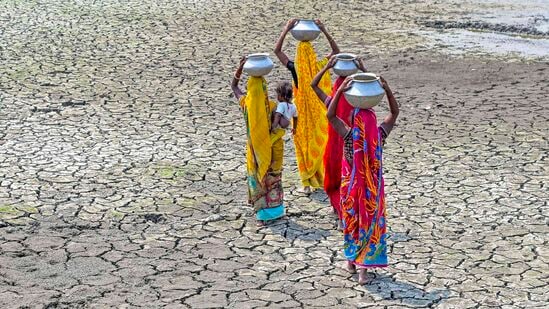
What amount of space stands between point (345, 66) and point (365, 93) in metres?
1.08

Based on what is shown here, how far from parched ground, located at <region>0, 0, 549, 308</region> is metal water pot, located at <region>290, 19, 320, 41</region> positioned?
1.46 m

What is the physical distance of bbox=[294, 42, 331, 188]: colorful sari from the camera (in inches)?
369

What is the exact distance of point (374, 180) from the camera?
7164 mm

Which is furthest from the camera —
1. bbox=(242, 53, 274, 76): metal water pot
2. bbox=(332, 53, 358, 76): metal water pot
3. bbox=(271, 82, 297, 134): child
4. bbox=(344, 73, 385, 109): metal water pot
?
bbox=(271, 82, 297, 134): child

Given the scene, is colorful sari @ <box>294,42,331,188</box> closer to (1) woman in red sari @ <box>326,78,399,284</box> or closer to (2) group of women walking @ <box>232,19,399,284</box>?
(2) group of women walking @ <box>232,19,399,284</box>

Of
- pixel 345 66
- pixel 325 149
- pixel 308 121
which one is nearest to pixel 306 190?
pixel 308 121

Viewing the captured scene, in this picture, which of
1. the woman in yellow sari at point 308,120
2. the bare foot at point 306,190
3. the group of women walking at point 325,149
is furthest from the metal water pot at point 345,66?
the bare foot at point 306,190

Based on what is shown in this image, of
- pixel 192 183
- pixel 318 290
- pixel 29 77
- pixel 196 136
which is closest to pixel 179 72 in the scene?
pixel 29 77

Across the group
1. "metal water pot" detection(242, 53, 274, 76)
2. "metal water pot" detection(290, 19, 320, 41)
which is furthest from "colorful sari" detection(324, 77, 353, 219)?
"metal water pot" detection(290, 19, 320, 41)

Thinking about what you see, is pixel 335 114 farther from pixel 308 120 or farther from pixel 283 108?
pixel 308 120

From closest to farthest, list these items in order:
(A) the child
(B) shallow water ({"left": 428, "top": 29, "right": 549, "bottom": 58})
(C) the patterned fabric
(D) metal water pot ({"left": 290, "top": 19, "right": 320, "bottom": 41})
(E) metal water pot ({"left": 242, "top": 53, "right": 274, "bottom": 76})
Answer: (C) the patterned fabric → (E) metal water pot ({"left": 242, "top": 53, "right": 274, "bottom": 76}) → (A) the child → (D) metal water pot ({"left": 290, "top": 19, "right": 320, "bottom": 41}) → (B) shallow water ({"left": 428, "top": 29, "right": 549, "bottom": 58})

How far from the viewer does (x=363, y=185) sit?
7160mm

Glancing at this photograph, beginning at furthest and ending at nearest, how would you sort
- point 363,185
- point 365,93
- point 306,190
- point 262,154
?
point 306,190 → point 262,154 → point 363,185 → point 365,93

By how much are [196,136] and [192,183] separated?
154 centimetres
